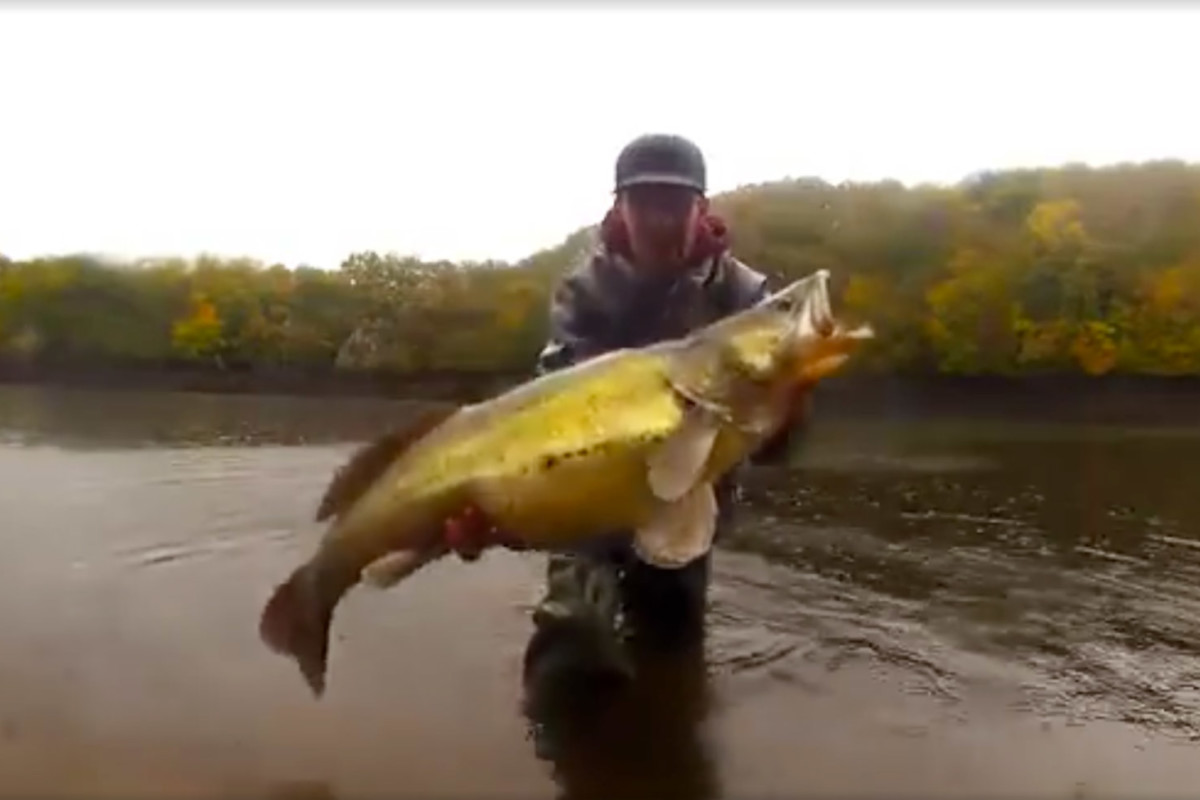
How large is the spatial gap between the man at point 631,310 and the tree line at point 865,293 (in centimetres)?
3603

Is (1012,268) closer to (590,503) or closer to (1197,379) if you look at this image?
(1197,379)

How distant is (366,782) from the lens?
5387 mm

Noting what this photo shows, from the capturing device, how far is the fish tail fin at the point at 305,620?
5223 mm

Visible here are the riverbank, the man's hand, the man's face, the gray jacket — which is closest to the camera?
the man's hand

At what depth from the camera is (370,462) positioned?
5238mm

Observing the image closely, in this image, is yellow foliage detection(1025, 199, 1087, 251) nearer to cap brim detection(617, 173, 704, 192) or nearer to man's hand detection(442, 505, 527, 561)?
cap brim detection(617, 173, 704, 192)

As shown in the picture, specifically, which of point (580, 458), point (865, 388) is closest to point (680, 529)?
point (580, 458)

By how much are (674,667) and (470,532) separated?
7.60 feet

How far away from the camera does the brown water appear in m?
5.60

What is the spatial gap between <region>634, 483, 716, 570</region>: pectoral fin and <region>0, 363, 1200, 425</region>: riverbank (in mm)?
28892

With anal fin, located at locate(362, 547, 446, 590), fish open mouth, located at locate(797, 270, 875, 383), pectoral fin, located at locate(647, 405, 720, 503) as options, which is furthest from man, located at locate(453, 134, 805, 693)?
fish open mouth, located at locate(797, 270, 875, 383)

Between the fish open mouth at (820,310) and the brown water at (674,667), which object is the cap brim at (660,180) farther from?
the brown water at (674,667)

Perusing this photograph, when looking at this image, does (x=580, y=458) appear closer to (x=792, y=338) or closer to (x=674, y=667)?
(x=792, y=338)

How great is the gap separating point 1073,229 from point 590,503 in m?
53.0
